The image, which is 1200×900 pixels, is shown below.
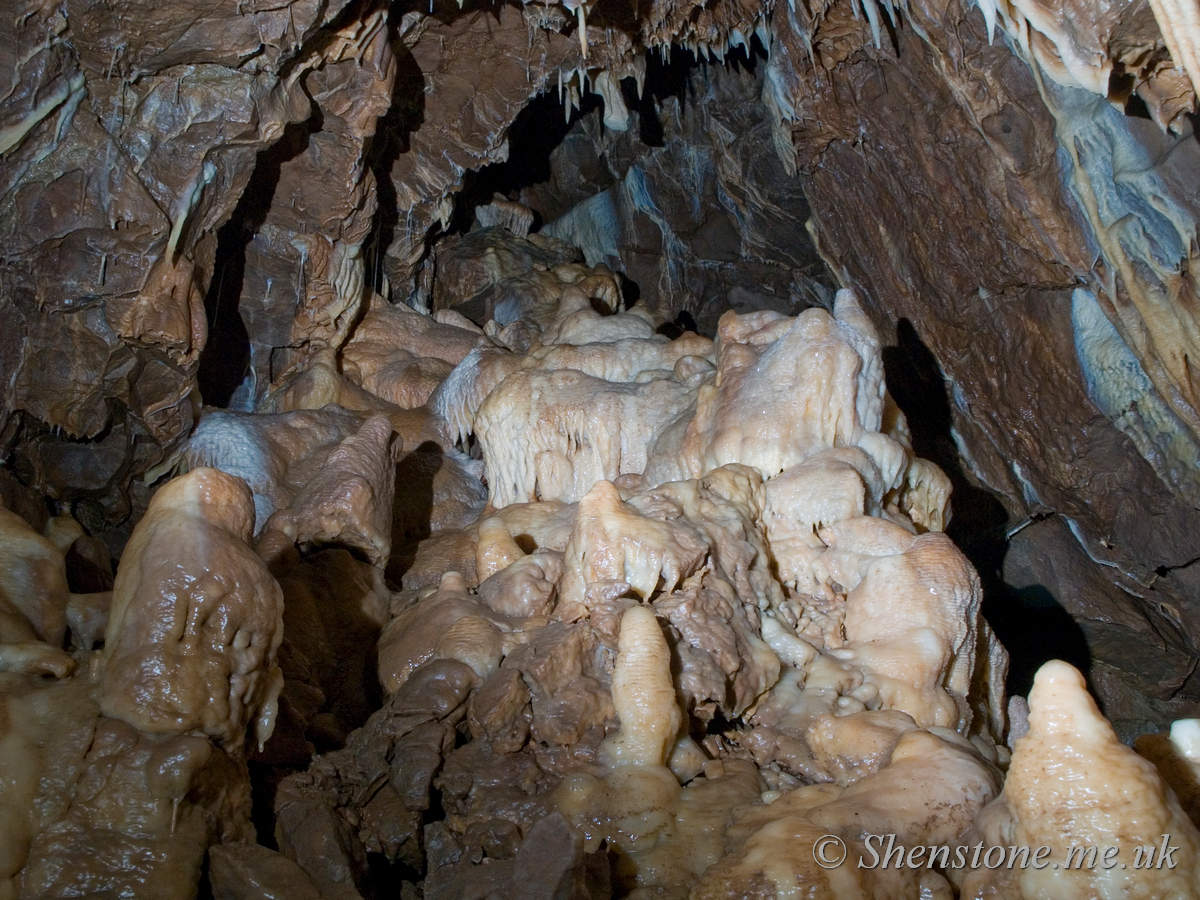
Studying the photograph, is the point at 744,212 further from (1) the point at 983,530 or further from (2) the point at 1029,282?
(1) the point at 983,530

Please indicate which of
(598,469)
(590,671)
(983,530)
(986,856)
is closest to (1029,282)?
(983,530)

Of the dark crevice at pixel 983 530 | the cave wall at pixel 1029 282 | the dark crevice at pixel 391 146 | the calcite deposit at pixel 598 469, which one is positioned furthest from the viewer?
the dark crevice at pixel 983 530

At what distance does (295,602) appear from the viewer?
18.0 feet

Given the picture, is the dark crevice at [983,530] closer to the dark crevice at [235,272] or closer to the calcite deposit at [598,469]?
the calcite deposit at [598,469]

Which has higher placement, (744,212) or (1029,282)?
(1029,282)

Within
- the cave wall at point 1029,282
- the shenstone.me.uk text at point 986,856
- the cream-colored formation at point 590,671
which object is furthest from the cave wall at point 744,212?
the shenstone.me.uk text at point 986,856

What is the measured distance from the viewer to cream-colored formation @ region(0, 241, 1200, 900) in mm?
3154

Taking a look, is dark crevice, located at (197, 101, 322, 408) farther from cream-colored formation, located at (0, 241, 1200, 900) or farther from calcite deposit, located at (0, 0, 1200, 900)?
cream-colored formation, located at (0, 241, 1200, 900)

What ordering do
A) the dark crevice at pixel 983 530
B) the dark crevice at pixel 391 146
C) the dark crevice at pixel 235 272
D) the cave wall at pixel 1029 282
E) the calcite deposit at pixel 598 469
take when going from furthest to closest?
the dark crevice at pixel 983 530
the dark crevice at pixel 391 146
the dark crevice at pixel 235 272
the cave wall at pixel 1029 282
the calcite deposit at pixel 598 469

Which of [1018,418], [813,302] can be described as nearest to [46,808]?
[1018,418]

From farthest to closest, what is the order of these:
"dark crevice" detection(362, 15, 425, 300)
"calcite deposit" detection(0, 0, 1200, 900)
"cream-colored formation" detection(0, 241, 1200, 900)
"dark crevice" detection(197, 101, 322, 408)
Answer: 1. "dark crevice" detection(362, 15, 425, 300)
2. "dark crevice" detection(197, 101, 322, 408)
3. "calcite deposit" detection(0, 0, 1200, 900)
4. "cream-colored formation" detection(0, 241, 1200, 900)

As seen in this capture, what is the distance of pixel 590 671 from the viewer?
466 centimetres

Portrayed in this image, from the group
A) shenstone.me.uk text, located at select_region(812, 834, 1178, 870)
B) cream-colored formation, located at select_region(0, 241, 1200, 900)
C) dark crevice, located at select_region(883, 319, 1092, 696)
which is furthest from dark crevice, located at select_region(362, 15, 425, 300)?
shenstone.me.uk text, located at select_region(812, 834, 1178, 870)

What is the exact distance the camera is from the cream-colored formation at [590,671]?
315 cm
